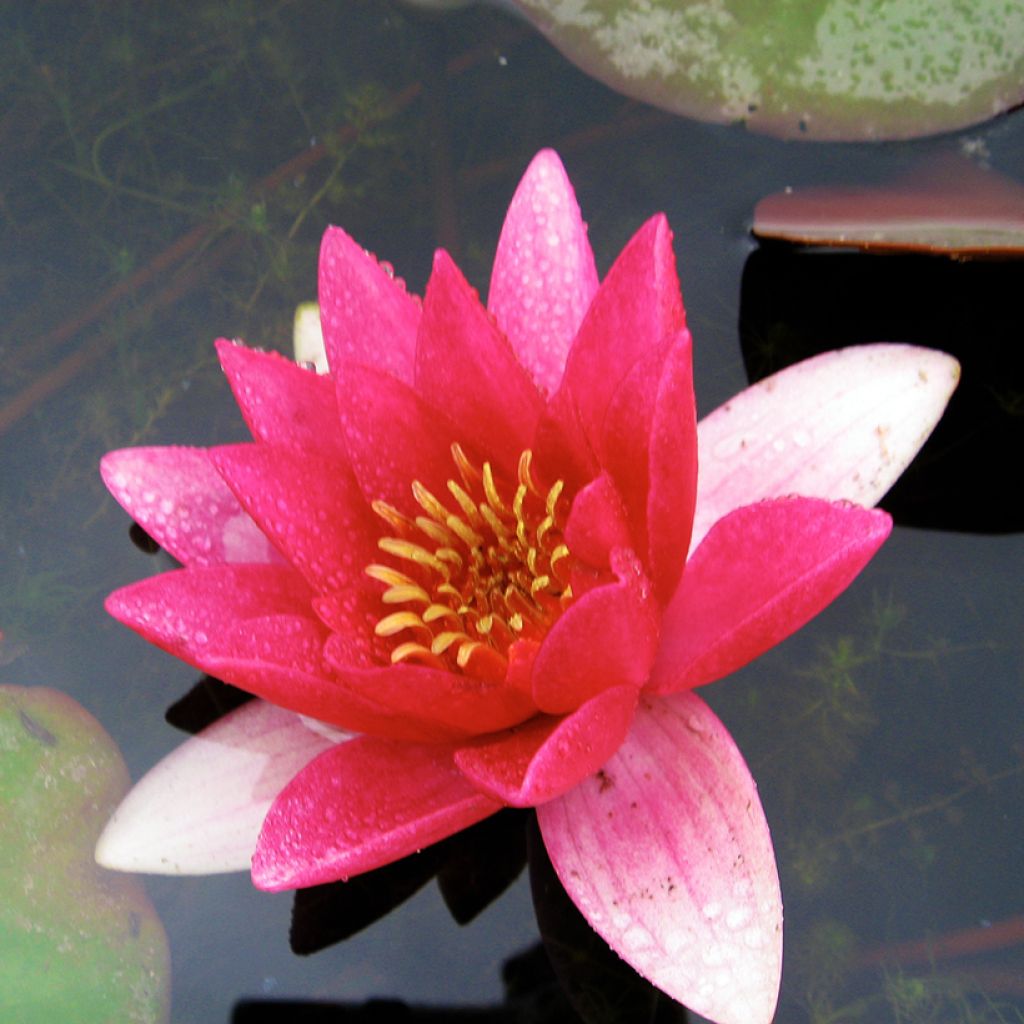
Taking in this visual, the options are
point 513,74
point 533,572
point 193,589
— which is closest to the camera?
point 193,589

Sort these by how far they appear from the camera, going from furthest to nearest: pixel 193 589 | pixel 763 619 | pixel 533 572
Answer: pixel 533 572 < pixel 193 589 < pixel 763 619

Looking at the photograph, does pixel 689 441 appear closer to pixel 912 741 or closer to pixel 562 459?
pixel 562 459

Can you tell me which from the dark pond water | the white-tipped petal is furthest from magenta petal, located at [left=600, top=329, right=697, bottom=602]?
the white-tipped petal

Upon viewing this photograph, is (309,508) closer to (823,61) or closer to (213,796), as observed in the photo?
(213,796)

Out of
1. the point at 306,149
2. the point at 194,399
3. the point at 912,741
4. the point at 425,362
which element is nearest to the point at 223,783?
the point at 425,362

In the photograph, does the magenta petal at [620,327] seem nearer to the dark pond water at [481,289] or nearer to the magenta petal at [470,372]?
the magenta petal at [470,372]

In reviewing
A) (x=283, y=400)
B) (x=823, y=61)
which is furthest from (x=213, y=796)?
(x=823, y=61)
